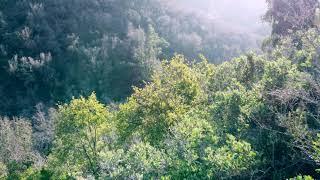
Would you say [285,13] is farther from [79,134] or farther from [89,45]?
[89,45]

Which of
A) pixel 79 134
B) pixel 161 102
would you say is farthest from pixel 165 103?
pixel 79 134

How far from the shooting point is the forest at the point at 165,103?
64.1 feet

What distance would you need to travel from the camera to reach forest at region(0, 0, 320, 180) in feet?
64.1

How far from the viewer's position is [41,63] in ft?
A: 331

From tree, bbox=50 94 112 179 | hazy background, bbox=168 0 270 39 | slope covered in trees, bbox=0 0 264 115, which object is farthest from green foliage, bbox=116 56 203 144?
hazy background, bbox=168 0 270 39

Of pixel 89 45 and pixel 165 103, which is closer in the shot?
pixel 165 103

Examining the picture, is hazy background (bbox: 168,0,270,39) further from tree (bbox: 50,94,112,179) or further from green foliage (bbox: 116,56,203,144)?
green foliage (bbox: 116,56,203,144)

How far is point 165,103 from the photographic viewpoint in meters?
30.9

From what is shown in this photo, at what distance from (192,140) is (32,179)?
77.9ft

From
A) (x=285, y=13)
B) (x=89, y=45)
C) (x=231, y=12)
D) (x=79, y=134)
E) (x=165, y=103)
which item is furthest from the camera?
(x=231, y=12)

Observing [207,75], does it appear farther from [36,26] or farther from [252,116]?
[36,26]

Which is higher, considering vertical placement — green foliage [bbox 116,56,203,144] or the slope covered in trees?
the slope covered in trees

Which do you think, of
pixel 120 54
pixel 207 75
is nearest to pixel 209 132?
pixel 207 75

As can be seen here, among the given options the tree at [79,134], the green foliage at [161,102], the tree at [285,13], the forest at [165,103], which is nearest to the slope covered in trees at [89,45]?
the forest at [165,103]
